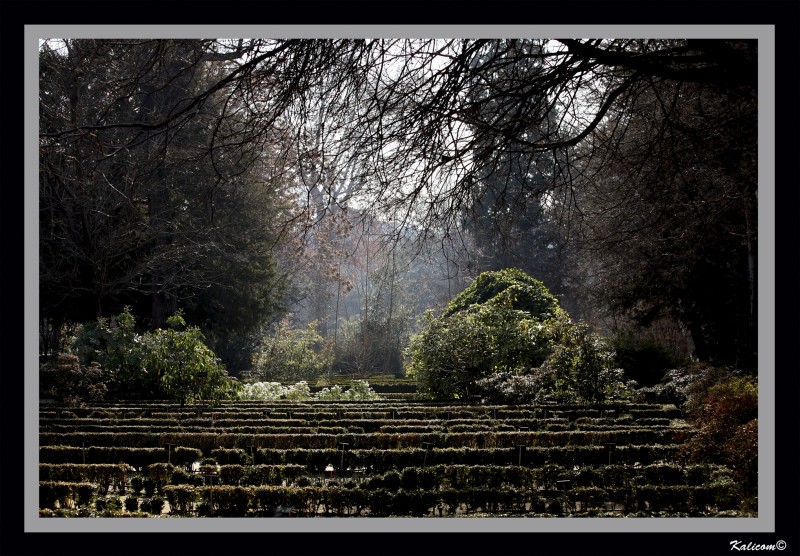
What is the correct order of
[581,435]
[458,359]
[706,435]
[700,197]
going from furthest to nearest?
[458,359] → [700,197] → [581,435] → [706,435]

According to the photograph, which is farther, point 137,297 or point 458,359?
point 137,297

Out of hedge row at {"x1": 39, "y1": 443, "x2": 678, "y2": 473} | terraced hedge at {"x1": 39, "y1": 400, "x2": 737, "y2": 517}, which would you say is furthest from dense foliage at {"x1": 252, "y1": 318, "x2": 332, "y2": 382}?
hedge row at {"x1": 39, "y1": 443, "x2": 678, "y2": 473}

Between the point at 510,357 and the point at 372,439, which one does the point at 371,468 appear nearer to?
the point at 372,439

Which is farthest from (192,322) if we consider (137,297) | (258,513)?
(258,513)

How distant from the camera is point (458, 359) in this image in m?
13.3

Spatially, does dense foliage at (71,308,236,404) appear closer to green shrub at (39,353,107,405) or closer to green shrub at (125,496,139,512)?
green shrub at (39,353,107,405)

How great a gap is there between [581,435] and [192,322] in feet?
54.6

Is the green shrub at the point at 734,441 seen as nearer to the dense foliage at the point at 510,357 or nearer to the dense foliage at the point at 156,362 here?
the dense foliage at the point at 510,357

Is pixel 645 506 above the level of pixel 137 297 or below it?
below

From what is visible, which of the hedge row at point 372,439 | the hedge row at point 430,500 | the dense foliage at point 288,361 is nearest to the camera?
the hedge row at point 430,500

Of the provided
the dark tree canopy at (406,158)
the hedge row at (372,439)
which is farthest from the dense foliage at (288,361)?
the hedge row at (372,439)
